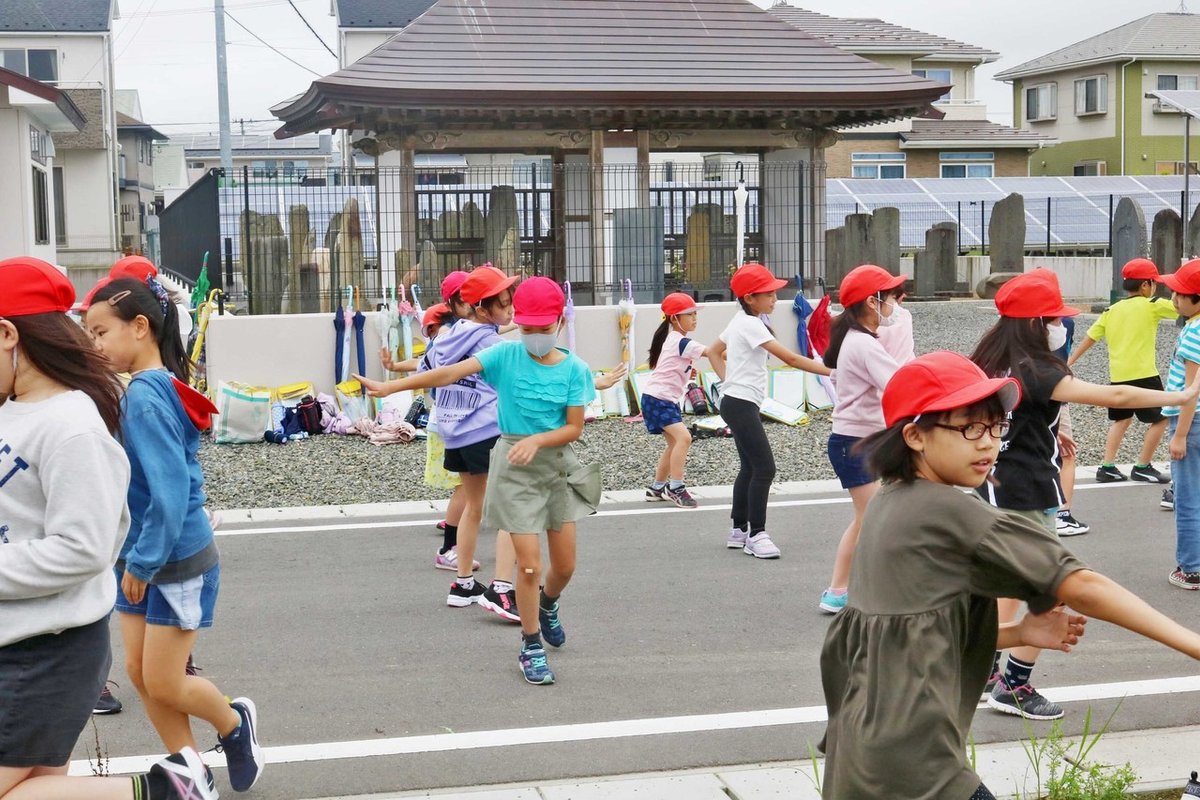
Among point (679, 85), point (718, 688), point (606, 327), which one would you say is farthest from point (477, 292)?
point (679, 85)

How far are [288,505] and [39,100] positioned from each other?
54.2 feet

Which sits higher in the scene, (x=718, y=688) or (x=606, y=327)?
(x=606, y=327)

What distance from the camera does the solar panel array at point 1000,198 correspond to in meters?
33.2

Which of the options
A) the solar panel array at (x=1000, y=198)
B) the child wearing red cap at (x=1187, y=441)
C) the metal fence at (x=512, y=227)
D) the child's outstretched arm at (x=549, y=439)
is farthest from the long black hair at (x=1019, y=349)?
the solar panel array at (x=1000, y=198)

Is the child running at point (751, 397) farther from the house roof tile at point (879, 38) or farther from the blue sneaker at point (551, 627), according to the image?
the house roof tile at point (879, 38)

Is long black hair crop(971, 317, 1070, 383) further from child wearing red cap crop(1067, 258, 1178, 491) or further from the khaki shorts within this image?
child wearing red cap crop(1067, 258, 1178, 491)

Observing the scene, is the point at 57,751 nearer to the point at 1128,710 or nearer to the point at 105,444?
the point at 105,444

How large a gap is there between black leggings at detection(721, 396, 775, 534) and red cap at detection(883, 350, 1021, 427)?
507 centimetres

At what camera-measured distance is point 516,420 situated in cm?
598

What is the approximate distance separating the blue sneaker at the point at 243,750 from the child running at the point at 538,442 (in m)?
1.58

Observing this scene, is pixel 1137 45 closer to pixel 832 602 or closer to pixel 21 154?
pixel 21 154

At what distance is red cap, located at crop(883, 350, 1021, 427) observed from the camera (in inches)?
118

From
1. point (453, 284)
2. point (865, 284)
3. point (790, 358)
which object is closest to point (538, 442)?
point (865, 284)

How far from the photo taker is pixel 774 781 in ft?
15.4
